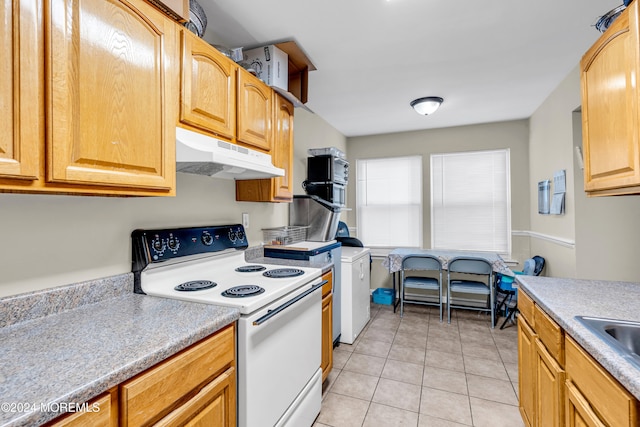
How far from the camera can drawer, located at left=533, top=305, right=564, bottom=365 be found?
1208mm

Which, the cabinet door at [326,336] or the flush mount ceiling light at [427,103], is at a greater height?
the flush mount ceiling light at [427,103]

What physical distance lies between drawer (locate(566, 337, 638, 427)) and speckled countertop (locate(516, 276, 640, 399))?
34 mm

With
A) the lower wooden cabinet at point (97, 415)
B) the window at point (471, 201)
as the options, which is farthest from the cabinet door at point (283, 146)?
the window at point (471, 201)

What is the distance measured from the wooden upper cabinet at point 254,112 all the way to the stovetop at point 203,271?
0.61 meters

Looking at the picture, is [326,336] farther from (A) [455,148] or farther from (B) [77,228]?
(A) [455,148]

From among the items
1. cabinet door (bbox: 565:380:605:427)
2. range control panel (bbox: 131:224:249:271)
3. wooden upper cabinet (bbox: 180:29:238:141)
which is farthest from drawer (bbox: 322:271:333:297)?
cabinet door (bbox: 565:380:605:427)

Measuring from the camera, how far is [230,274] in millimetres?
1869

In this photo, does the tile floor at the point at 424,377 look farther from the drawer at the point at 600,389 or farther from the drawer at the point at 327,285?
the drawer at the point at 600,389

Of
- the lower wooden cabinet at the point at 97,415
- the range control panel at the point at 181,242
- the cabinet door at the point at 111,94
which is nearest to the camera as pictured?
the lower wooden cabinet at the point at 97,415

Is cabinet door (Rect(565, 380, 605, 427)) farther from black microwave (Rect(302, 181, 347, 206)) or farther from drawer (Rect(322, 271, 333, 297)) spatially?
black microwave (Rect(302, 181, 347, 206))

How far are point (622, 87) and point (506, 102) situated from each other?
2337mm

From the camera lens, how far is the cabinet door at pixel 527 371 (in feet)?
5.02

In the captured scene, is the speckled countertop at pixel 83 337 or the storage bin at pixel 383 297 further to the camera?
the storage bin at pixel 383 297

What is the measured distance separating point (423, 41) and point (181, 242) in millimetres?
2022
